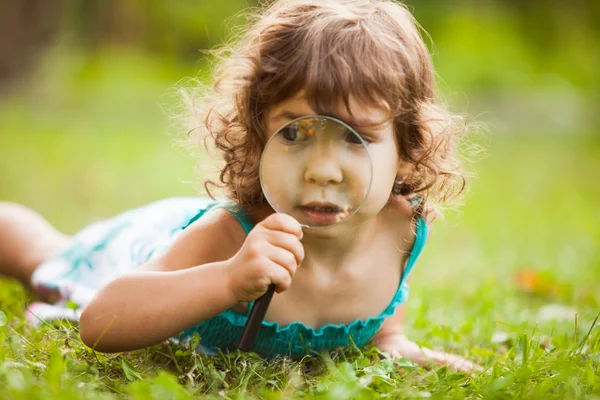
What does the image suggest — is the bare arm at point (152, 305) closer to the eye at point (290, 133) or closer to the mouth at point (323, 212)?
the mouth at point (323, 212)

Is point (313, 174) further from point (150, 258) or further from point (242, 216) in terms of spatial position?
point (150, 258)

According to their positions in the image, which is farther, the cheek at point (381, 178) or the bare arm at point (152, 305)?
the cheek at point (381, 178)

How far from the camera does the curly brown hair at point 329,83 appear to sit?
2.53 m

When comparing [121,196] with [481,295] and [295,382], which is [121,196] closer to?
[481,295]

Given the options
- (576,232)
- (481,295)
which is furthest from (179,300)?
(576,232)

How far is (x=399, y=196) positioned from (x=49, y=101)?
10.8 m

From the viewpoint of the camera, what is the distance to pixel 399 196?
314cm

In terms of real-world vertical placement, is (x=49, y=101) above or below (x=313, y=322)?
above

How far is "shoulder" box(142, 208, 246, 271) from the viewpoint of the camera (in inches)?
107

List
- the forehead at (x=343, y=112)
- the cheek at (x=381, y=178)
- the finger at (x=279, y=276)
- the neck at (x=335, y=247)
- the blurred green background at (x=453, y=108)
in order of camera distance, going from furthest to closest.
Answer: the blurred green background at (x=453, y=108)
the neck at (x=335, y=247)
the cheek at (x=381, y=178)
the forehead at (x=343, y=112)
the finger at (x=279, y=276)

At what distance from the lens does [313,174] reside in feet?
7.92

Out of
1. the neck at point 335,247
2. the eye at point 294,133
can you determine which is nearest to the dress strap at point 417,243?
the neck at point 335,247

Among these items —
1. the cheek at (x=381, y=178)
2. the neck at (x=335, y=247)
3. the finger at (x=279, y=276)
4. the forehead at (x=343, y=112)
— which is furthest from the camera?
the neck at (x=335, y=247)

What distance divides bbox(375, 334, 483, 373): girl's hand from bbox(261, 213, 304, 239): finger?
813 millimetres
